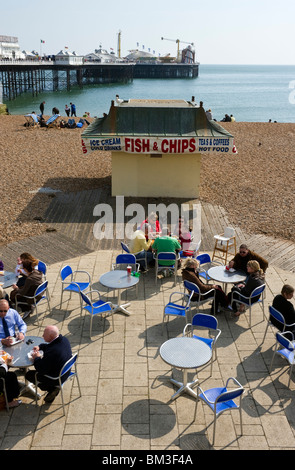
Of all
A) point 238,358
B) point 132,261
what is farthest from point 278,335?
point 132,261

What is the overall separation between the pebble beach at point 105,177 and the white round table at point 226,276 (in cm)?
411

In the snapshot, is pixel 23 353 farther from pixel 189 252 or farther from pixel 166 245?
pixel 189 252

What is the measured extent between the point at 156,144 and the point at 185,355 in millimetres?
8540

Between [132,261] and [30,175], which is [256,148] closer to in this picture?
[30,175]

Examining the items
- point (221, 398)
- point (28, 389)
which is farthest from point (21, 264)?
point (221, 398)

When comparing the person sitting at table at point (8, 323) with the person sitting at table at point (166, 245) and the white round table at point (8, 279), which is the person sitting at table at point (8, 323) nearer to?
the white round table at point (8, 279)

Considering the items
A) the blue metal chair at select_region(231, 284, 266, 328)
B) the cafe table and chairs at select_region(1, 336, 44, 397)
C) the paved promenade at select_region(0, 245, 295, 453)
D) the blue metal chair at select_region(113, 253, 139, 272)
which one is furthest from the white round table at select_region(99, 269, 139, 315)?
the cafe table and chairs at select_region(1, 336, 44, 397)

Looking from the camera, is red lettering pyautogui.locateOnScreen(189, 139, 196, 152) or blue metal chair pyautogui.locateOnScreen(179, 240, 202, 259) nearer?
blue metal chair pyautogui.locateOnScreen(179, 240, 202, 259)

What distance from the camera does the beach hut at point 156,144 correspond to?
44.7 feet

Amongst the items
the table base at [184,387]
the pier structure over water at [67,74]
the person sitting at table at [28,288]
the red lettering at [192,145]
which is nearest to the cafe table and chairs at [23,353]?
the person sitting at table at [28,288]

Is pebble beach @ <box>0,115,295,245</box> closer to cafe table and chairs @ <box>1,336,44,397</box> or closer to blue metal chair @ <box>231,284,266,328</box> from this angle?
blue metal chair @ <box>231,284,266,328</box>

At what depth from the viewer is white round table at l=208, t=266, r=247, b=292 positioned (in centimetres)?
866

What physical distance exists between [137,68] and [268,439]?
146 m

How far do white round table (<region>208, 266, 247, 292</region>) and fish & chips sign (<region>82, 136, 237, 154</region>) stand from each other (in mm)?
5645
